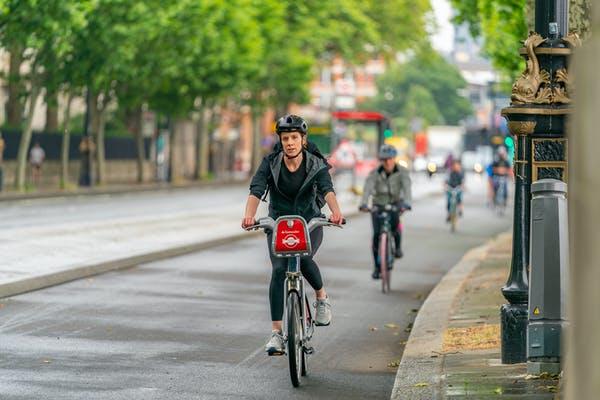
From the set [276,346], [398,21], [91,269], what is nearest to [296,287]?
[276,346]

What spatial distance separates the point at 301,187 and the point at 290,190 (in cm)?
10

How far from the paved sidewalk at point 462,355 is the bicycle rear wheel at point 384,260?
0.75 meters

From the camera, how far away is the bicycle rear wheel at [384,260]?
17938 mm

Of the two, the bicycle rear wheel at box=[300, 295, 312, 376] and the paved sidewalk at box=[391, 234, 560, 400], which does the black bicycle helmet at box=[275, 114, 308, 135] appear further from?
the paved sidewalk at box=[391, 234, 560, 400]

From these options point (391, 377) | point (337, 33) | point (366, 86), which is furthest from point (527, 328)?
point (366, 86)

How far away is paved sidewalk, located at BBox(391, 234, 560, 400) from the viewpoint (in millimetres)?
8969

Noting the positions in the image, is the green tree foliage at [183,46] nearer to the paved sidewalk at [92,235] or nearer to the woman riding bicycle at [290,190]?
the paved sidewalk at [92,235]

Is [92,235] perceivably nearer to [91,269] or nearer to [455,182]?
→ [91,269]

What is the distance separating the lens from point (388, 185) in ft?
60.8

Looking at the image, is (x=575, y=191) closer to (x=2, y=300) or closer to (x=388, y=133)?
(x=2, y=300)

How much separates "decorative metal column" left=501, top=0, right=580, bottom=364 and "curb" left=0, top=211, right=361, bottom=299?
263 inches

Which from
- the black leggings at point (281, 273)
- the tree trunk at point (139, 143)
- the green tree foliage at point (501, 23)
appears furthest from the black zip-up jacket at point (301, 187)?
the tree trunk at point (139, 143)

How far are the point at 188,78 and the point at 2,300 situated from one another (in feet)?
159

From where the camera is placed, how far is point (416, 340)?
12180mm
